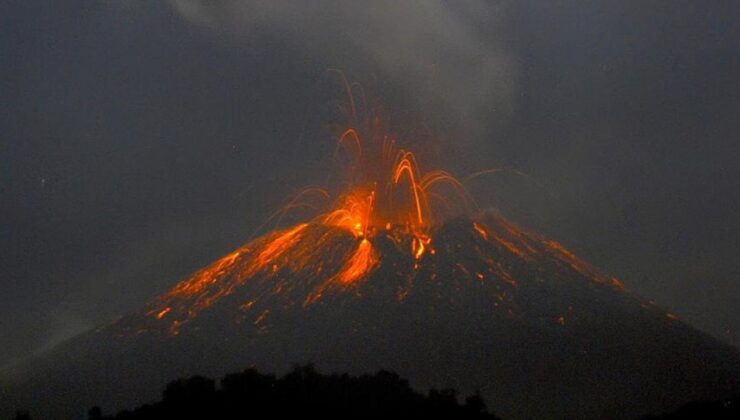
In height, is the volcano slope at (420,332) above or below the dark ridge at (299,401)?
above

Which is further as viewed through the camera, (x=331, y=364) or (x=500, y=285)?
(x=500, y=285)

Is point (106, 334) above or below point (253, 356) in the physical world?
above

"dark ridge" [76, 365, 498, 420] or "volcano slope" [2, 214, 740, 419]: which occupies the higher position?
"volcano slope" [2, 214, 740, 419]

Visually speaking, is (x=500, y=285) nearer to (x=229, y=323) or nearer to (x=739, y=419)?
(x=229, y=323)

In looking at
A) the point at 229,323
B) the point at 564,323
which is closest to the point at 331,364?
the point at 229,323

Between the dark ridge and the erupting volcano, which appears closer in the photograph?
the dark ridge

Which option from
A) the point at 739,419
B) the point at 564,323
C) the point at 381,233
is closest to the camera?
the point at 739,419
